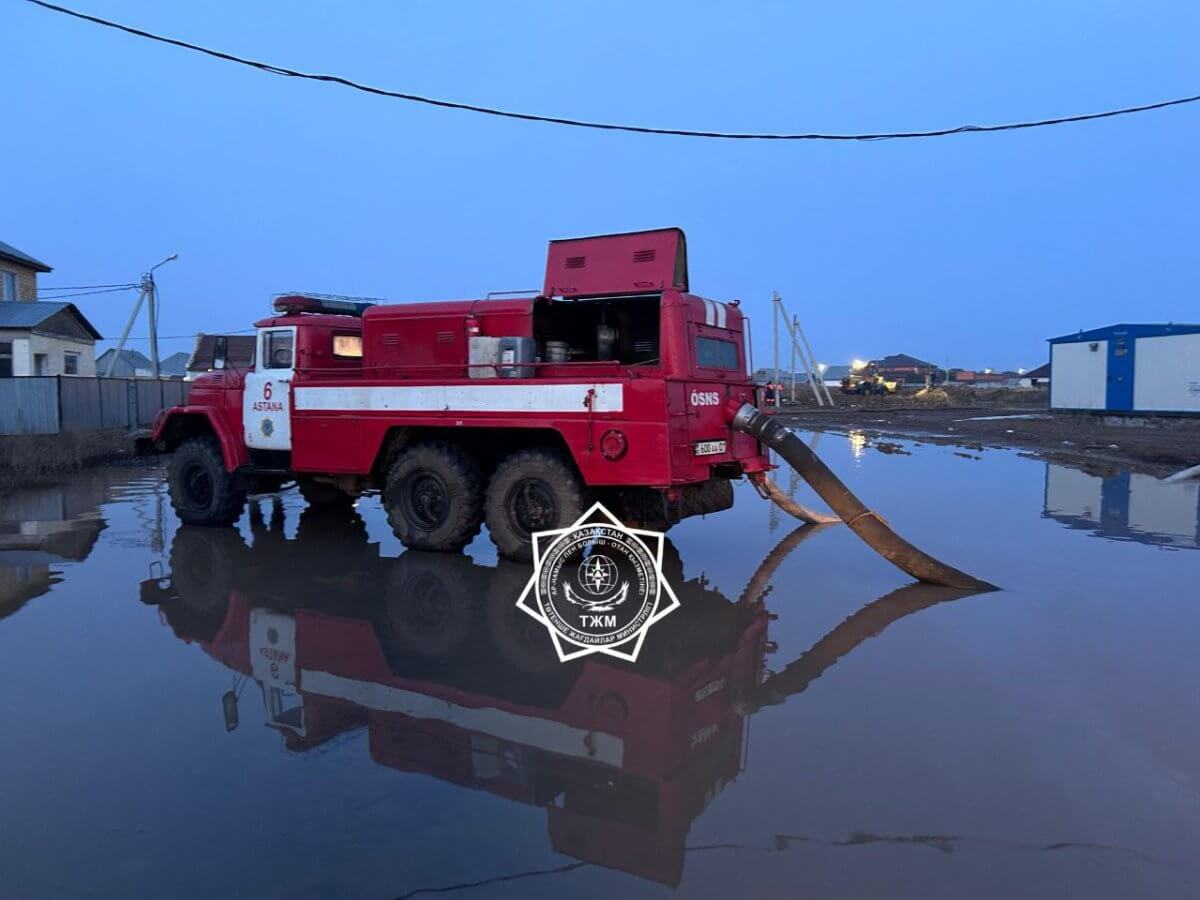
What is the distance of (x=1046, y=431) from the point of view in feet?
88.1

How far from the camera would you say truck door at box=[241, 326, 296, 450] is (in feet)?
32.8

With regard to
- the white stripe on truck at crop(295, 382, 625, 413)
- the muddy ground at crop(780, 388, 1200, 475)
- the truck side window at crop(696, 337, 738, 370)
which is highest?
the truck side window at crop(696, 337, 738, 370)

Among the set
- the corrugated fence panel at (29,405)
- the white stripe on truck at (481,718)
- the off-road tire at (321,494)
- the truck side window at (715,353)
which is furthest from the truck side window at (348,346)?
the corrugated fence panel at (29,405)

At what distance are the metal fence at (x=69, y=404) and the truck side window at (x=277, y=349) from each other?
12.3 m

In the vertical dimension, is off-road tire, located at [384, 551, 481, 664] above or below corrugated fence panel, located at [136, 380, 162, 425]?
below

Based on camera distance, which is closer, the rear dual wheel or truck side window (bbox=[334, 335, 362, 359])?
the rear dual wheel

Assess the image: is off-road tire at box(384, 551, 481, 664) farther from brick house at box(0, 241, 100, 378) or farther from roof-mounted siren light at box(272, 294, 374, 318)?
brick house at box(0, 241, 100, 378)

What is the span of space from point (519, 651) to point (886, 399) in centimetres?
5085

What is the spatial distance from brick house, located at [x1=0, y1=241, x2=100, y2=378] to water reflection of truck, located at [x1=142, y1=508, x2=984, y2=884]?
85.2ft

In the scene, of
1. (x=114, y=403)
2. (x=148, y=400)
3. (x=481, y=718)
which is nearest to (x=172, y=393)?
(x=148, y=400)

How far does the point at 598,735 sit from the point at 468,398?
194 inches

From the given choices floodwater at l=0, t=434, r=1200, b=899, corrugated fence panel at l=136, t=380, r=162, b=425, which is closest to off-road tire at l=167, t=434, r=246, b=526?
floodwater at l=0, t=434, r=1200, b=899

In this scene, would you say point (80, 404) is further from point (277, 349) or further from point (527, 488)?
point (527, 488)

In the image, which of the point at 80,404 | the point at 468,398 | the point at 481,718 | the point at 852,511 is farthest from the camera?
the point at 80,404
